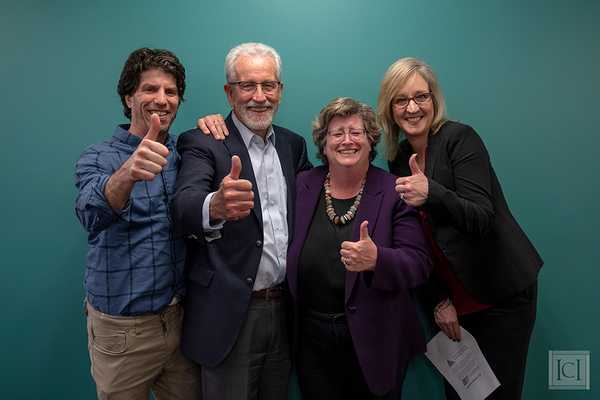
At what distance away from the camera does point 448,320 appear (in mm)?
1492

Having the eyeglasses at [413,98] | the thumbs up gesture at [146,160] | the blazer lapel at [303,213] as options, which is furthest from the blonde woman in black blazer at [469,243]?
the thumbs up gesture at [146,160]

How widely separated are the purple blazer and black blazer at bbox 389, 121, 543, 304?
4.8 inches

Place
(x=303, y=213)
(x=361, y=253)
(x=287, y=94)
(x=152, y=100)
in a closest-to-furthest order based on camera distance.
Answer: (x=361, y=253), (x=152, y=100), (x=303, y=213), (x=287, y=94)

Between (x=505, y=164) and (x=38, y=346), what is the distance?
7.45ft

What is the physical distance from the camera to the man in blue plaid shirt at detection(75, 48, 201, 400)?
124 centimetres

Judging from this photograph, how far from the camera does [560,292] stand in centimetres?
180

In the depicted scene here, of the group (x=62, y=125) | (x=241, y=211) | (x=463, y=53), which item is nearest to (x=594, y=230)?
(x=463, y=53)

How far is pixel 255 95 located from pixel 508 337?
50.3 inches

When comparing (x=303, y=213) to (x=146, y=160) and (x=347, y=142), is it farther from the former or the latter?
(x=146, y=160)

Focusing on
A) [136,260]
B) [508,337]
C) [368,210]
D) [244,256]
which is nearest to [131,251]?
[136,260]

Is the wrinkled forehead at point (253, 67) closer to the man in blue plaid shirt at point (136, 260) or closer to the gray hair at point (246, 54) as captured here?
the gray hair at point (246, 54)

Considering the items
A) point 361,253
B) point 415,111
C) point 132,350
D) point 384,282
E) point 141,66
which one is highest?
point 141,66

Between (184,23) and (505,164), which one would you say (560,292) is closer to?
(505,164)

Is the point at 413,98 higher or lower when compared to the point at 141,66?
lower
